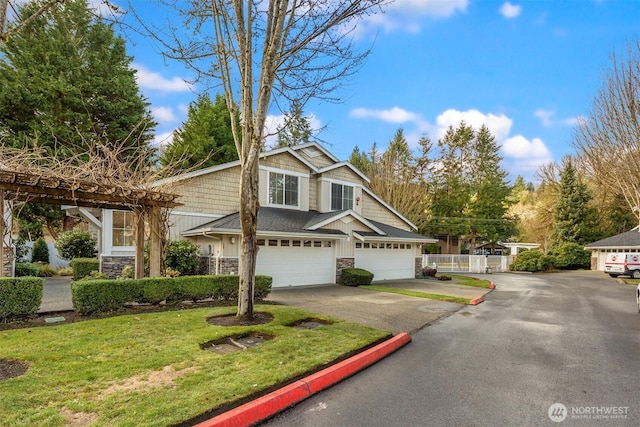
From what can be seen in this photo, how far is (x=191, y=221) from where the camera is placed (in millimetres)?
14344

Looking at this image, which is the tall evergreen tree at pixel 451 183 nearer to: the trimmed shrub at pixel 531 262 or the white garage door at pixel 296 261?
the trimmed shrub at pixel 531 262

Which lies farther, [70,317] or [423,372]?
[70,317]

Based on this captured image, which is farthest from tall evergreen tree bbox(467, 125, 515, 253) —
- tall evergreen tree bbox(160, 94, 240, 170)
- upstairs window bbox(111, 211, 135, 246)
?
upstairs window bbox(111, 211, 135, 246)

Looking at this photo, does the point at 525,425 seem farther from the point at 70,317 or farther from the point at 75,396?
the point at 70,317

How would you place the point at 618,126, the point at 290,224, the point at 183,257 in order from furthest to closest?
1. the point at 618,126
2. the point at 290,224
3. the point at 183,257

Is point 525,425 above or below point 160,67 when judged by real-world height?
below

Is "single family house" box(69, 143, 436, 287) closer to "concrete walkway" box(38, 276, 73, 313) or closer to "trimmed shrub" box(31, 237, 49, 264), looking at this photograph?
"concrete walkway" box(38, 276, 73, 313)

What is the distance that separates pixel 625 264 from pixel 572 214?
41.1ft

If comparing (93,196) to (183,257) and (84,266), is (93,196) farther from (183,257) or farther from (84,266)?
(84,266)

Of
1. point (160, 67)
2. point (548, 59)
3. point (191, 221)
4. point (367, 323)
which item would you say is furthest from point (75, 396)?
point (548, 59)

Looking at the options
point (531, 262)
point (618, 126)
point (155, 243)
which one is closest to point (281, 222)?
point (155, 243)

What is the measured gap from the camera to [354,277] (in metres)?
15.6

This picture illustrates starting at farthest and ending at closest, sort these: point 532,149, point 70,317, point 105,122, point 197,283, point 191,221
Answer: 1. point 532,149
2. point 105,122
3. point 191,221
4. point 197,283
5. point 70,317

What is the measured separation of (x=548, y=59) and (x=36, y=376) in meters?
19.0
